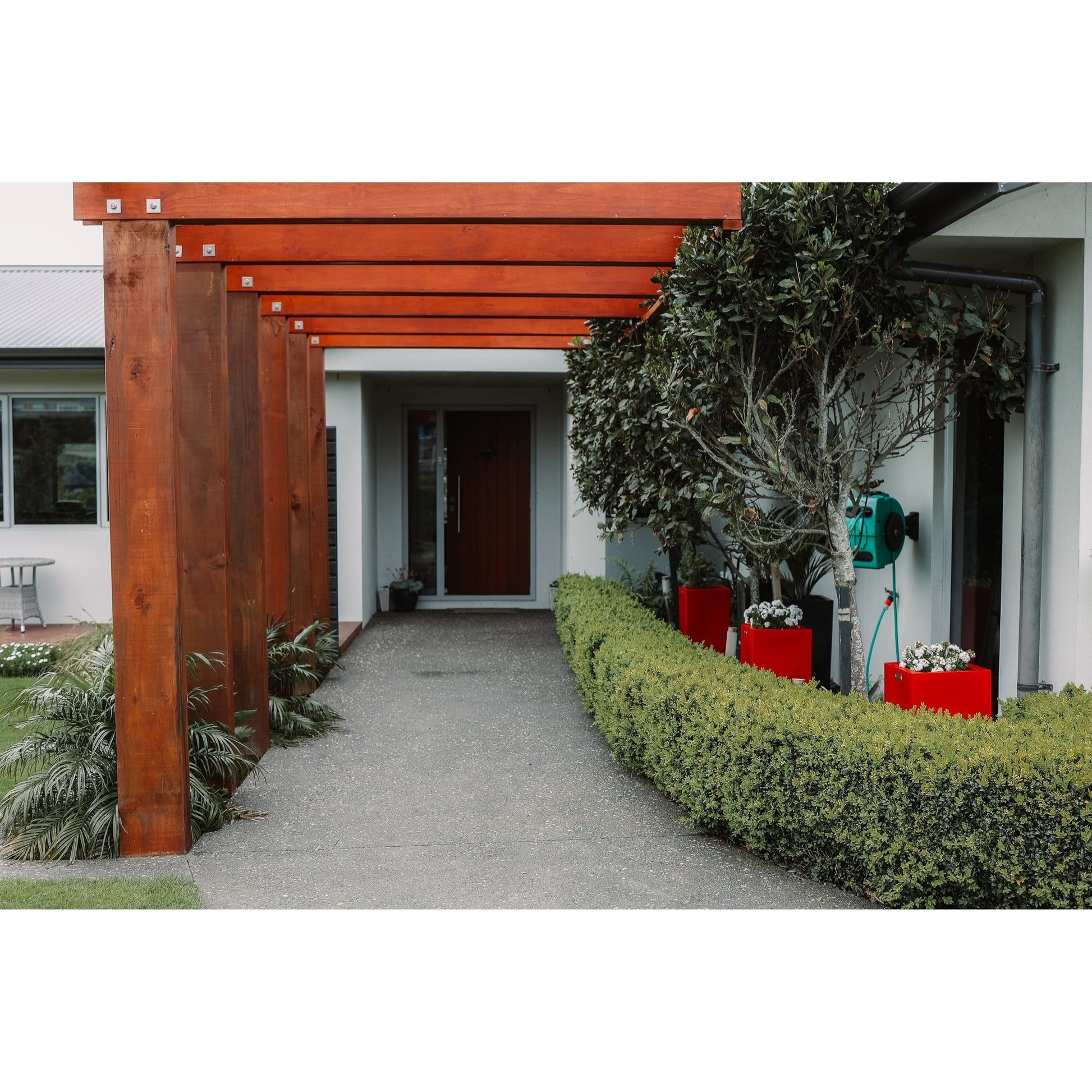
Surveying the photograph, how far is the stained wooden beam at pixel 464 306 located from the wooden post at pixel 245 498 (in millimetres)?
878

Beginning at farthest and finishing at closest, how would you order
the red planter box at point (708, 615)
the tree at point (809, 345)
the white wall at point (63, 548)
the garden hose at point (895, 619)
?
the white wall at point (63, 548)
the red planter box at point (708, 615)
the garden hose at point (895, 619)
the tree at point (809, 345)

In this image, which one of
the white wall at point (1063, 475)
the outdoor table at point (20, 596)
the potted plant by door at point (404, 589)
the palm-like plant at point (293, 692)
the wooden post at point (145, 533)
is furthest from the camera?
the potted plant by door at point (404, 589)

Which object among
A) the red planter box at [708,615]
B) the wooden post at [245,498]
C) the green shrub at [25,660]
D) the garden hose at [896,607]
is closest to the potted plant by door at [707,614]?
the red planter box at [708,615]

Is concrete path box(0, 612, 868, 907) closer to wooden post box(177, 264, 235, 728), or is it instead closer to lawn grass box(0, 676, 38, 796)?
wooden post box(177, 264, 235, 728)

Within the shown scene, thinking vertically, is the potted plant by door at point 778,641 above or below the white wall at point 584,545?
below

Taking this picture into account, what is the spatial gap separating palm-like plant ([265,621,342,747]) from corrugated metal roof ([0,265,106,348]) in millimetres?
5028

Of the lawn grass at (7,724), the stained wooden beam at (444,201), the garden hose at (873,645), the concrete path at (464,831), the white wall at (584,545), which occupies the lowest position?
the concrete path at (464,831)

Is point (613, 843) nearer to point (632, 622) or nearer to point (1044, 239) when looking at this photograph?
point (632, 622)

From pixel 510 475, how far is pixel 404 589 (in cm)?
200

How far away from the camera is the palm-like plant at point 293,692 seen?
21.3ft

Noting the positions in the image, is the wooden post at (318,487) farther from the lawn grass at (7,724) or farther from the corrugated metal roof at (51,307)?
the corrugated metal roof at (51,307)

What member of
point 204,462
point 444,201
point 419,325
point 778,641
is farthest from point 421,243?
point 778,641

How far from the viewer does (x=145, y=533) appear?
14.3 ft

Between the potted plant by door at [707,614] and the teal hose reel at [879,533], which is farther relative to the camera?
the potted plant by door at [707,614]
